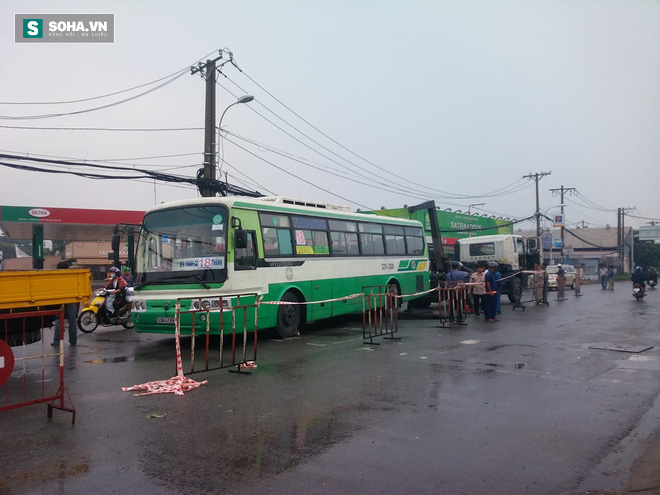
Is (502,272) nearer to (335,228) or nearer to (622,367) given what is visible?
(335,228)

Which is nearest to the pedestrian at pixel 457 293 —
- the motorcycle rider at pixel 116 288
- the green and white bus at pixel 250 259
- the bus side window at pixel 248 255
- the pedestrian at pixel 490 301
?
the pedestrian at pixel 490 301

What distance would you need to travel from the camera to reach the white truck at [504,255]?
70.2ft

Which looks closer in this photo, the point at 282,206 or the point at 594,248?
the point at 282,206

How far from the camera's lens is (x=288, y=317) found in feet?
40.0

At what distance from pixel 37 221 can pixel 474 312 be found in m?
24.4

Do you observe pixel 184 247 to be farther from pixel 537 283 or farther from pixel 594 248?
pixel 594 248

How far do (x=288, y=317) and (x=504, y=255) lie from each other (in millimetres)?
12440

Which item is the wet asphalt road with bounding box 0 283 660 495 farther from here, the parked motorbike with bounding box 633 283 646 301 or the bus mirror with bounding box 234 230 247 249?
the parked motorbike with bounding box 633 283 646 301

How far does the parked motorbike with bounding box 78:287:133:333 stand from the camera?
1347cm

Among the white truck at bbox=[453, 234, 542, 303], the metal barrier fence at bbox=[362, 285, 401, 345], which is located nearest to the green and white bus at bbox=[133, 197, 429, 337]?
the metal barrier fence at bbox=[362, 285, 401, 345]

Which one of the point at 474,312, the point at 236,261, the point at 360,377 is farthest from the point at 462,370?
the point at 474,312

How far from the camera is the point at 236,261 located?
1061cm

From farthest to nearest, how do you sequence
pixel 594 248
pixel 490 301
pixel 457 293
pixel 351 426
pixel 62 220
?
pixel 594 248, pixel 62 220, pixel 490 301, pixel 457 293, pixel 351 426

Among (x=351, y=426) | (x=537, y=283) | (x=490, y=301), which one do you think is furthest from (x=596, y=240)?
(x=351, y=426)
